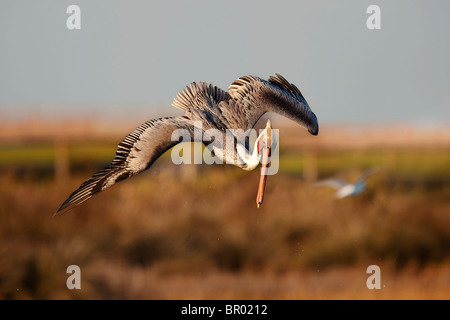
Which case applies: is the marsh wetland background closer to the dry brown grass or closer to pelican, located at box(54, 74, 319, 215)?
the dry brown grass

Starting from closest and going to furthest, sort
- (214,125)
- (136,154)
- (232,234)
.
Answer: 1. (136,154)
2. (214,125)
3. (232,234)

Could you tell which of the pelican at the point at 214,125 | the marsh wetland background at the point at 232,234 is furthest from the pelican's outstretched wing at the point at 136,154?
the marsh wetland background at the point at 232,234

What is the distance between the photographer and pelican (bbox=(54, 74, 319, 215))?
10148 mm

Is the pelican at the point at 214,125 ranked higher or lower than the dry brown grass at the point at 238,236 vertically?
higher

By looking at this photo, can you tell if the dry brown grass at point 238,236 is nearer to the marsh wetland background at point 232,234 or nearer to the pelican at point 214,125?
the marsh wetland background at point 232,234

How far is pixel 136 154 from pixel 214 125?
1.09m

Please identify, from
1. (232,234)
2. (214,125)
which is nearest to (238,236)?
(232,234)

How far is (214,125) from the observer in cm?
1045

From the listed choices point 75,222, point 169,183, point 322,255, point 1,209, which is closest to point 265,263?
point 322,255

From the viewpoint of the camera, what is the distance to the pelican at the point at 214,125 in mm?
10148

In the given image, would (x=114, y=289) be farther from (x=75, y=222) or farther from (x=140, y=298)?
(x=75, y=222)

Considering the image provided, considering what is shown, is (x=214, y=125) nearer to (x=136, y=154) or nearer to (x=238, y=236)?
(x=136, y=154)

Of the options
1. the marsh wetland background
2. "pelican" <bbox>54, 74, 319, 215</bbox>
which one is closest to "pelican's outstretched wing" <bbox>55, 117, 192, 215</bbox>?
"pelican" <bbox>54, 74, 319, 215</bbox>

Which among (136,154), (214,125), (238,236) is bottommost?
(238,236)
